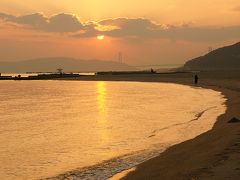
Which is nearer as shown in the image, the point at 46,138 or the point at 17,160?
the point at 17,160

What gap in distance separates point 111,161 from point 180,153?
2.65 meters

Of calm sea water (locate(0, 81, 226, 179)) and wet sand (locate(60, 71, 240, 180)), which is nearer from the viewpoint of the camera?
wet sand (locate(60, 71, 240, 180))

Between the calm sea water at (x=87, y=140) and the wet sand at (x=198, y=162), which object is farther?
the calm sea water at (x=87, y=140)

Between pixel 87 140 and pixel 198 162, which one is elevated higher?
pixel 198 162

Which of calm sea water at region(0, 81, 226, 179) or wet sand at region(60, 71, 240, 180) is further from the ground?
wet sand at region(60, 71, 240, 180)

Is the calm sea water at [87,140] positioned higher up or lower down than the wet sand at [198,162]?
lower down

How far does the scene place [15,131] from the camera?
17.8 m

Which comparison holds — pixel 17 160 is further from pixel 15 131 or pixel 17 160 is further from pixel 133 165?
pixel 15 131

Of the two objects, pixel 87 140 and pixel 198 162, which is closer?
pixel 198 162

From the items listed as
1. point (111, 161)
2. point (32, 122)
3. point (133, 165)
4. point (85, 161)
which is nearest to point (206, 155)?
point (133, 165)

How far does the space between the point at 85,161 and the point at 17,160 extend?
8.72ft

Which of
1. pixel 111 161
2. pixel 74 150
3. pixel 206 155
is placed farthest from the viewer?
pixel 74 150

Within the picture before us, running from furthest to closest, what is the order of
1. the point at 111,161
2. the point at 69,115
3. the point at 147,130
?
the point at 69,115
the point at 147,130
the point at 111,161

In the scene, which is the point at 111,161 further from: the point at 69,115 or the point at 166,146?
the point at 69,115
